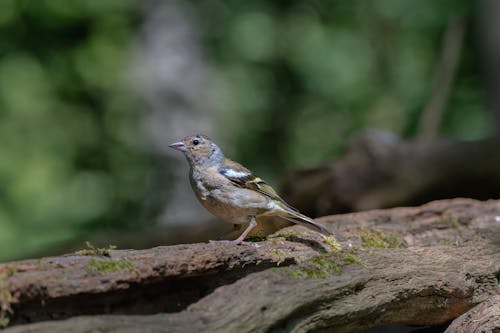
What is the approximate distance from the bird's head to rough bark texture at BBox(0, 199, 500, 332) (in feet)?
2.72

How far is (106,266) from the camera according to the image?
2678 millimetres

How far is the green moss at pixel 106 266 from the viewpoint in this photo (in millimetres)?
2636

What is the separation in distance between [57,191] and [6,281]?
8.06m

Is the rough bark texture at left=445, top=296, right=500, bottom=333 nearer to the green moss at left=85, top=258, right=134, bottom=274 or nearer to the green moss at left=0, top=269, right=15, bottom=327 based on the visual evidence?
the green moss at left=85, top=258, right=134, bottom=274

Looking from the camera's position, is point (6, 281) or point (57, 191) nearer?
point (6, 281)

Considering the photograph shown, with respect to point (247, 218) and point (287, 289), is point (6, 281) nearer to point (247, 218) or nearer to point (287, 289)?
point (287, 289)

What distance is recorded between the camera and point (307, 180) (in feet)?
22.9

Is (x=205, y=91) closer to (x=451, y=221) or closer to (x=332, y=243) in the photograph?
(x=451, y=221)

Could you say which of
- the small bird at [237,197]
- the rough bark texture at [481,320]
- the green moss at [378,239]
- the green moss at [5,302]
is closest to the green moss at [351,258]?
the green moss at [378,239]

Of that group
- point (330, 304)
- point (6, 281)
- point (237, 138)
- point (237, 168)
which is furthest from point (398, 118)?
point (6, 281)

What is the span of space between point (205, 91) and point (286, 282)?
7.72m

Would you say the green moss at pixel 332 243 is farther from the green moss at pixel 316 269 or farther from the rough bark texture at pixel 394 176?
the rough bark texture at pixel 394 176

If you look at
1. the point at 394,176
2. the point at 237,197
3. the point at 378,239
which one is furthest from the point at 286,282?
the point at 394,176

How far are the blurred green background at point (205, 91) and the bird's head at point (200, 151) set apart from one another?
3.93 m
